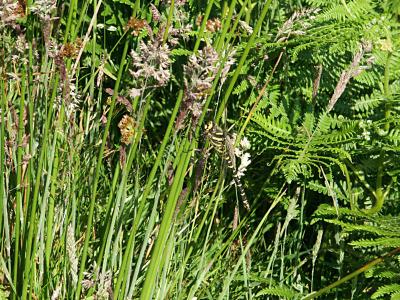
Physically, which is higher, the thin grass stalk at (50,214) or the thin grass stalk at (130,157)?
the thin grass stalk at (130,157)

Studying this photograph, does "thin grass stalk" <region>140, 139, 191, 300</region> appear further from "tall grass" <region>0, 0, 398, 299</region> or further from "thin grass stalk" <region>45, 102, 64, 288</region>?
"thin grass stalk" <region>45, 102, 64, 288</region>

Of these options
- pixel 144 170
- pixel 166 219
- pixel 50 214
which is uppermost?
pixel 166 219

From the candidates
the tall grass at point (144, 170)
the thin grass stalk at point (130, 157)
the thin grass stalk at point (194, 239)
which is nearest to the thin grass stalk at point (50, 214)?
the tall grass at point (144, 170)

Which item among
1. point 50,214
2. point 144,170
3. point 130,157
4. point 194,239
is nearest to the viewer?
point 130,157

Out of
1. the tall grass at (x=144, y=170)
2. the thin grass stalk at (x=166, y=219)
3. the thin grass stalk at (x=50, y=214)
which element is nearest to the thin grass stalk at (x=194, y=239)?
the tall grass at (x=144, y=170)

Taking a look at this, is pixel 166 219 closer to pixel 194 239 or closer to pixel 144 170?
pixel 194 239

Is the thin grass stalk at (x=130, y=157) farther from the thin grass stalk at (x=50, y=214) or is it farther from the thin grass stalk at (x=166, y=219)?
the thin grass stalk at (x=50, y=214)

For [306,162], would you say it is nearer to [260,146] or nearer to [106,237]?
[260,146]

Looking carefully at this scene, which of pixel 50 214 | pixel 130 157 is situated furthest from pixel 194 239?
pixel 130 157

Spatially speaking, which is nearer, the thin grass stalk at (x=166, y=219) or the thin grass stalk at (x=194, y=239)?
the thin grass stalk at (x=166, y=219)

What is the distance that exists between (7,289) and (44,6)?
2.64ft

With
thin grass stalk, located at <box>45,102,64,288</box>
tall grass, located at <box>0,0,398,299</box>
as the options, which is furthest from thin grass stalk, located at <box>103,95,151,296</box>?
thin grass stalk, located at <box>45,102,64,288</box>

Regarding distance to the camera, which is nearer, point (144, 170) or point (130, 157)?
point (130, 157)

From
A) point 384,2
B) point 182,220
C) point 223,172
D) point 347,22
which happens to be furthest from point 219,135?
point 384,2
